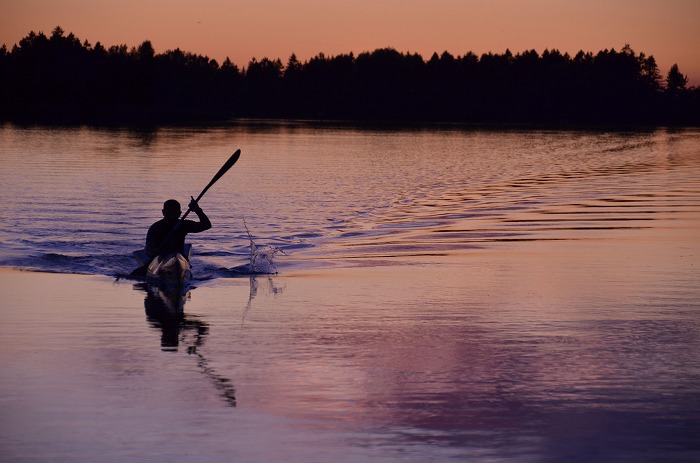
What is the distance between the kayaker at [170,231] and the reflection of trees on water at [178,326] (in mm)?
713

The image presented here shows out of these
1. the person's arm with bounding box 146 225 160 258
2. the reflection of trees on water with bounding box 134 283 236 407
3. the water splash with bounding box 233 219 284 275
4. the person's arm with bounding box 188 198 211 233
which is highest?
the person's arm with bounding box 188 198 211 233

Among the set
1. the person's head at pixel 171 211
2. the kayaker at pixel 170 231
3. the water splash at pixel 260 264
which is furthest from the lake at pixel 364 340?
the person's head at pixel 171 211

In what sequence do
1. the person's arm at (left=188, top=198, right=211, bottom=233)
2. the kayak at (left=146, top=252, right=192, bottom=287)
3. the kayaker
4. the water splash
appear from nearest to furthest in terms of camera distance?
the kayak at (left=146, top=252, right=192, bottom=287), the kayaker, the person's arm at (left=188, top=198, right=211, bottom=233), the water splash

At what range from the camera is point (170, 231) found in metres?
14.2

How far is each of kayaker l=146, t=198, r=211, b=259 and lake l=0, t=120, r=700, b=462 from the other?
620mm

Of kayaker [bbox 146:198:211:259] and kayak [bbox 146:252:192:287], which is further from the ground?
A: kayaker [bbox 146:198:211:259]

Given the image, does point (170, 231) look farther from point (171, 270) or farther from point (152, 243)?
point (171, 270)

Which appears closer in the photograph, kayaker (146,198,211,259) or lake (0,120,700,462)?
lake (0,120,700,462)

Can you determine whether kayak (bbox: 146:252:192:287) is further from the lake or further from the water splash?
the water splash

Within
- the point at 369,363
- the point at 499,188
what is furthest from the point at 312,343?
the point at 499,188

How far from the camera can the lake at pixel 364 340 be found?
6.85 meters

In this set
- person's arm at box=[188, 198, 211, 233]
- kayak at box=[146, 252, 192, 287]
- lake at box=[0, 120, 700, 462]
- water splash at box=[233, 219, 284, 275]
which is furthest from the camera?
water splash at box=[233, 219, 284, 275]

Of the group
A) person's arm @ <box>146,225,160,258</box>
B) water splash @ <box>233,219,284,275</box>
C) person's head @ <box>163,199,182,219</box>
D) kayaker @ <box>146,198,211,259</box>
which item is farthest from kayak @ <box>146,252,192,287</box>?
water splash @ <box>233,219,284,275</box>

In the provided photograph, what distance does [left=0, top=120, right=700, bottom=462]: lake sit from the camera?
6.85 metres
